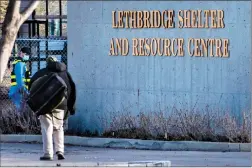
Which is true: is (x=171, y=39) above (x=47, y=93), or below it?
above

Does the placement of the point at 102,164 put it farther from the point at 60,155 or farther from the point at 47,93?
the point at 47,93

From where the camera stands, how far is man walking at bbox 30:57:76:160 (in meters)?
12.7

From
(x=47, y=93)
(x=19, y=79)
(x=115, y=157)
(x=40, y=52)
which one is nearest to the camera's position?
(x=47, y=93)

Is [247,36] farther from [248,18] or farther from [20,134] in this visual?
[20,134]

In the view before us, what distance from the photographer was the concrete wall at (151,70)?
15062mm

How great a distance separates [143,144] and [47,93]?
2.75 m

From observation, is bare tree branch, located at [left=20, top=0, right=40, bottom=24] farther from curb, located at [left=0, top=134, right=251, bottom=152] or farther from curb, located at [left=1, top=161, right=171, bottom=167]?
curb, located at [left=0, top=134, right=251, bottom=152]

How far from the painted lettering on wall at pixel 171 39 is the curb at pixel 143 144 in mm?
1832

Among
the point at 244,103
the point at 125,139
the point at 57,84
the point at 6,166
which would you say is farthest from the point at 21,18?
the point at 244,103

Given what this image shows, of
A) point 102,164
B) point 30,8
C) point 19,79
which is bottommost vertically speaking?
point 102,164

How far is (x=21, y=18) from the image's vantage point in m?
11.9

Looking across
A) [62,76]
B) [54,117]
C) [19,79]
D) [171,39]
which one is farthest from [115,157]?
[19,79]

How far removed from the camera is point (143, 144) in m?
14.8

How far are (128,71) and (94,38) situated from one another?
3.17 ft
